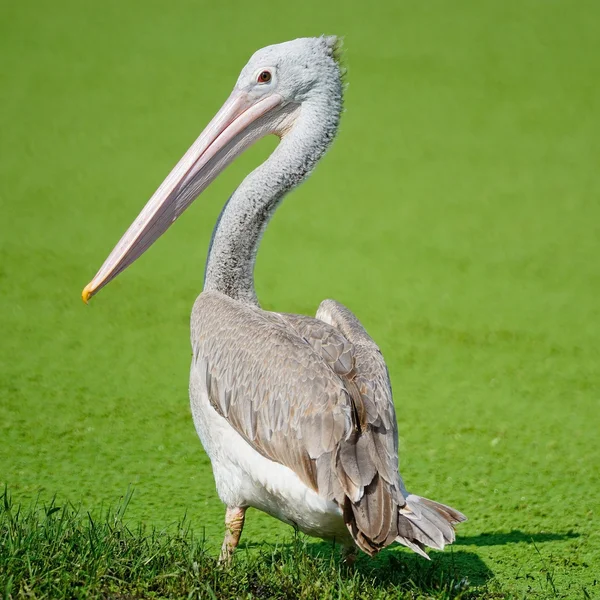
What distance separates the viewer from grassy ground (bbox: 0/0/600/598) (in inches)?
159

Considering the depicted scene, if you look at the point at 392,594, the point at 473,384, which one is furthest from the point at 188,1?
the point at 392,594

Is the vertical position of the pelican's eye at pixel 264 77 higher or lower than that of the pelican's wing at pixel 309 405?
higher

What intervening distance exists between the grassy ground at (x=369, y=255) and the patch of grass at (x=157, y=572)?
0.05 meters

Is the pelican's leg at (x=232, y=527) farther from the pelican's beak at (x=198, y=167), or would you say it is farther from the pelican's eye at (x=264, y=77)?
the pelican's eye at (x=264, y=77)

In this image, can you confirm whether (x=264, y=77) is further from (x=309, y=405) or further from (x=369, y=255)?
(x=369, y=255)

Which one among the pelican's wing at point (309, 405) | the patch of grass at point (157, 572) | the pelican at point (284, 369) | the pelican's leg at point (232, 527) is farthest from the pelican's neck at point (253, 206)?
the patch of grass at point (157, 572)

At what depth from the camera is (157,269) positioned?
20.1 feet

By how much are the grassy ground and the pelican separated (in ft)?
1.03

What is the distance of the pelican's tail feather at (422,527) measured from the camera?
299 cm

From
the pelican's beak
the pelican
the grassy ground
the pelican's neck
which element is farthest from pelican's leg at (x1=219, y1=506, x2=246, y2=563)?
the pelican's beak

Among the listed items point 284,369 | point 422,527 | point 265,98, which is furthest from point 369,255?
point 422,527

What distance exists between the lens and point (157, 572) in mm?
3105

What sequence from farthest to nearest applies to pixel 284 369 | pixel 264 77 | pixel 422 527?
1. pixel 264 77
2. pixel 284 369
3. pixel 422 527

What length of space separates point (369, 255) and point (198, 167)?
2.71 m
